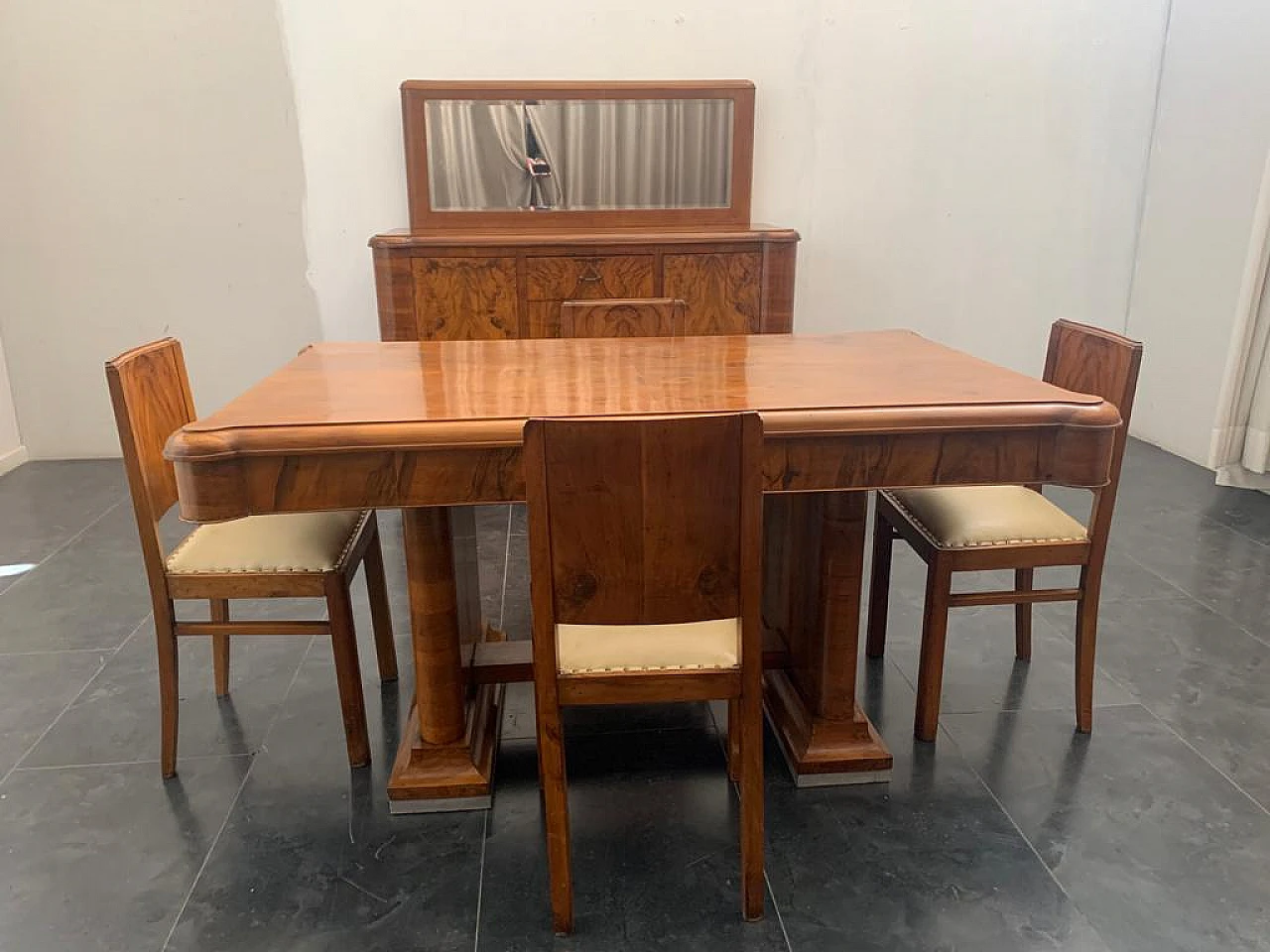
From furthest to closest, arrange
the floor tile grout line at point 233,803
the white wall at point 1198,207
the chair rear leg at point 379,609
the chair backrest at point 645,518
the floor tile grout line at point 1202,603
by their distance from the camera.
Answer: the white wall at point 1198,207, the floor tile grout line at point 1202,603, the chair rear leg at point 379,609, the floor tile grout line at point 233,803, the chair backrest at point 645,518

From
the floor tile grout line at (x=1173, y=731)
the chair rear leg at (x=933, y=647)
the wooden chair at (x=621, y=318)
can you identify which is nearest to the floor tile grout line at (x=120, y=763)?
the wooden chair at (x=621, y=318)

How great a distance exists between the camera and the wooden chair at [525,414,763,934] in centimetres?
125

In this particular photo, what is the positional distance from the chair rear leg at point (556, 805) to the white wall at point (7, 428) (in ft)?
11.6

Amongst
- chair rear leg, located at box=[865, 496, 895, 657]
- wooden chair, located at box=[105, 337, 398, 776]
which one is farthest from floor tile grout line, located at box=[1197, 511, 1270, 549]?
wooden chair, located at box=[105, 337, 398, 776]

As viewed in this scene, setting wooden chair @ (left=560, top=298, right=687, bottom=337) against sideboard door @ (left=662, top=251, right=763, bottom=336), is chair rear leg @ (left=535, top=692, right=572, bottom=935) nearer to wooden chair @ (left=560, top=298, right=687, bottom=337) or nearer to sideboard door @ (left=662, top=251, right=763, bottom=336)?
wooden chair @ (left=560, top=298, right=687, bottom=337)

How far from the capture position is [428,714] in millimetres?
1798

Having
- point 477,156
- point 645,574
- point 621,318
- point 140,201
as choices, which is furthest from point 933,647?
point 140,201

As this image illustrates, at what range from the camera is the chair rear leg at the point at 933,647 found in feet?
6.21

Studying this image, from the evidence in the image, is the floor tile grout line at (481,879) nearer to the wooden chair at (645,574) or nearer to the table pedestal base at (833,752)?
the wooden chair at (645,574)

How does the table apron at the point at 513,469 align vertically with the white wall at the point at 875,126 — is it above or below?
below

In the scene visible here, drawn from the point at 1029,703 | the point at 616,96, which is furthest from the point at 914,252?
the point at 1029,703

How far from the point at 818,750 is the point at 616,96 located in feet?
9.18

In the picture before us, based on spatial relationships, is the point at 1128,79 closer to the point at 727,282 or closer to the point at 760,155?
the point at 760,155

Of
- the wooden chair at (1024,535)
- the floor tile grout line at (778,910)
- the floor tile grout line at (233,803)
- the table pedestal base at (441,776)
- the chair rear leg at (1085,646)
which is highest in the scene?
the wooden chair at (1024,535)
